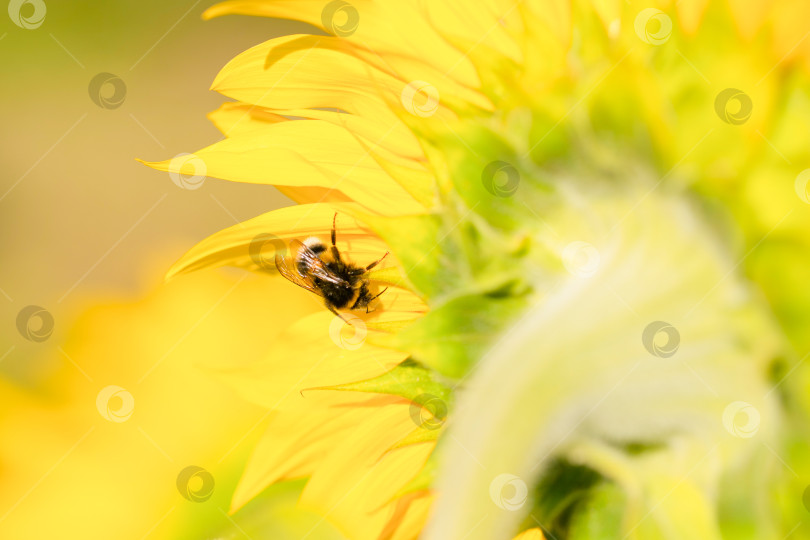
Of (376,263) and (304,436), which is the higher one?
(376,263)

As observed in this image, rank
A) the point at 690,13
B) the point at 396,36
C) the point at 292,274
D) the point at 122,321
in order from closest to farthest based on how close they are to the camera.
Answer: the point at 690,13 < the point at 396,36 < the point at 292,274 < the point at 122,321

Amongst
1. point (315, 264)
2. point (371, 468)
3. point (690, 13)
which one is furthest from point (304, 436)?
point (690, 13)

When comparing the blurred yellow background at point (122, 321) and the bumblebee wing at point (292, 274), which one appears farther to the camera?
the blurred yellow background at point (122, 321)

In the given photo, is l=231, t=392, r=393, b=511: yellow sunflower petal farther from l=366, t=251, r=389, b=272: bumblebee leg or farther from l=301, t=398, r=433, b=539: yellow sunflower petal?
l=366, t=251, r=389, b=272: bumblebee leg

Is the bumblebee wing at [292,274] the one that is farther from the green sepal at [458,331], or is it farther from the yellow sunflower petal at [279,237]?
the green sepal at [458,331]

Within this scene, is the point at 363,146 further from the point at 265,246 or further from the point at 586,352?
the point at 586,352

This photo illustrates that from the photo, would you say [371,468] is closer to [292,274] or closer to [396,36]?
[292,274]

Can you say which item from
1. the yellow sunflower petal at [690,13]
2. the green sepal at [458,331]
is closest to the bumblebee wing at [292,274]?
the green sepal at [458,331]

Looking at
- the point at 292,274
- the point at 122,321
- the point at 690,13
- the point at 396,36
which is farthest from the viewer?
the point at 122,321
